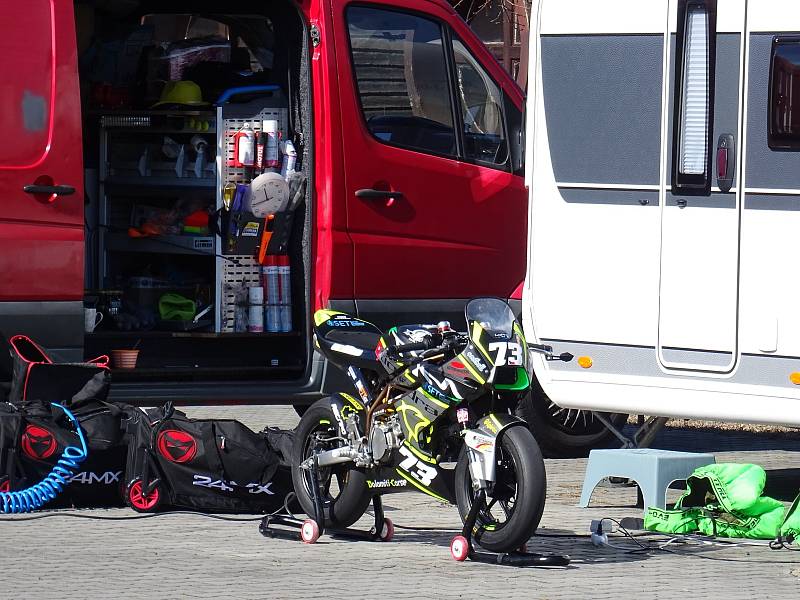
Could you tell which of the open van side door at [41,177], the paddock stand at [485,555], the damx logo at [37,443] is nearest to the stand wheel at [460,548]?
the paddock stand at [485,555]

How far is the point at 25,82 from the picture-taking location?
8180mm

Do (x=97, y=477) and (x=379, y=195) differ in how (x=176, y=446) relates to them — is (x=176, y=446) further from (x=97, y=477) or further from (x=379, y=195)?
(x=379, y=195)

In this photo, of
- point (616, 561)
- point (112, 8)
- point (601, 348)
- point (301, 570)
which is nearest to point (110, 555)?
point (301, 570)

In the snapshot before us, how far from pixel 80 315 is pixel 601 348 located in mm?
2650

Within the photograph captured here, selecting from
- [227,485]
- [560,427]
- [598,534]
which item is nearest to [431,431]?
[598,534]

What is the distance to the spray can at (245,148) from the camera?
9.30m

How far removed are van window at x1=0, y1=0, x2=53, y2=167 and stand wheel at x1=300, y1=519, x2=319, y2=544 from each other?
250 cm

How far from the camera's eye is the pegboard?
9484mm

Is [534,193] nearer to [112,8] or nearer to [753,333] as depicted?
[753,333]

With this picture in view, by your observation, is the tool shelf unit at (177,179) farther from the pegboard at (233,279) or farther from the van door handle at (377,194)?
the van door handle at (377,194)

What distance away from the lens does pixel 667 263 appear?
7969mm

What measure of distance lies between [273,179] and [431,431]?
2957 millimetres

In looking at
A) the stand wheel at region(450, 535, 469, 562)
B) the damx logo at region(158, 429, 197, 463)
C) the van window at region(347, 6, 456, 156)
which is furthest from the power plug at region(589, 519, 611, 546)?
the van window at region(347, 6, 456, 156)

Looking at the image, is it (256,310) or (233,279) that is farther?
(233,279)
